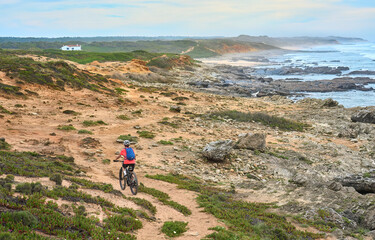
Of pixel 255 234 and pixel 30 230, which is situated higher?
pixel 30 230

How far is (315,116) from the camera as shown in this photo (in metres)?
33.8

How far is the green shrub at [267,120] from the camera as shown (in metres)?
28.1

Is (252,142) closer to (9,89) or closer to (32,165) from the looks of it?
(32,165)

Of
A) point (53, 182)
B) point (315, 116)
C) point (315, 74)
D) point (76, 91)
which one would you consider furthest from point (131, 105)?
point (315, 74)

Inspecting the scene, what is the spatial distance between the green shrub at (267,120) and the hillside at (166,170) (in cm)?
13

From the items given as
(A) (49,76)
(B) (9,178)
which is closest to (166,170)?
(B) (9,178)

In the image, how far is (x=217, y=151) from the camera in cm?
1783

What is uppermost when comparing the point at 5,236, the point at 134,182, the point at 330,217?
the point at 5,236

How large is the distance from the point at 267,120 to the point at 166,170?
52.4 feet

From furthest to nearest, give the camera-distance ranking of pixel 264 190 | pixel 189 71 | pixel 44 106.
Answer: pixel 189 71
pixel 44 106
pixel 264 190

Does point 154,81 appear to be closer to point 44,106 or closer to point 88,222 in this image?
point 44,106

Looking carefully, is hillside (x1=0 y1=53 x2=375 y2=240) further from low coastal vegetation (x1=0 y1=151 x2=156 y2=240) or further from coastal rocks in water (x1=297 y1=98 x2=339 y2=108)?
coastal rocks in water (x1=297 y1=98 x2=339 y2=108)

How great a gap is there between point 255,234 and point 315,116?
27.7 meters

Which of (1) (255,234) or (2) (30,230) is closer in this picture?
(2) (30,230)
